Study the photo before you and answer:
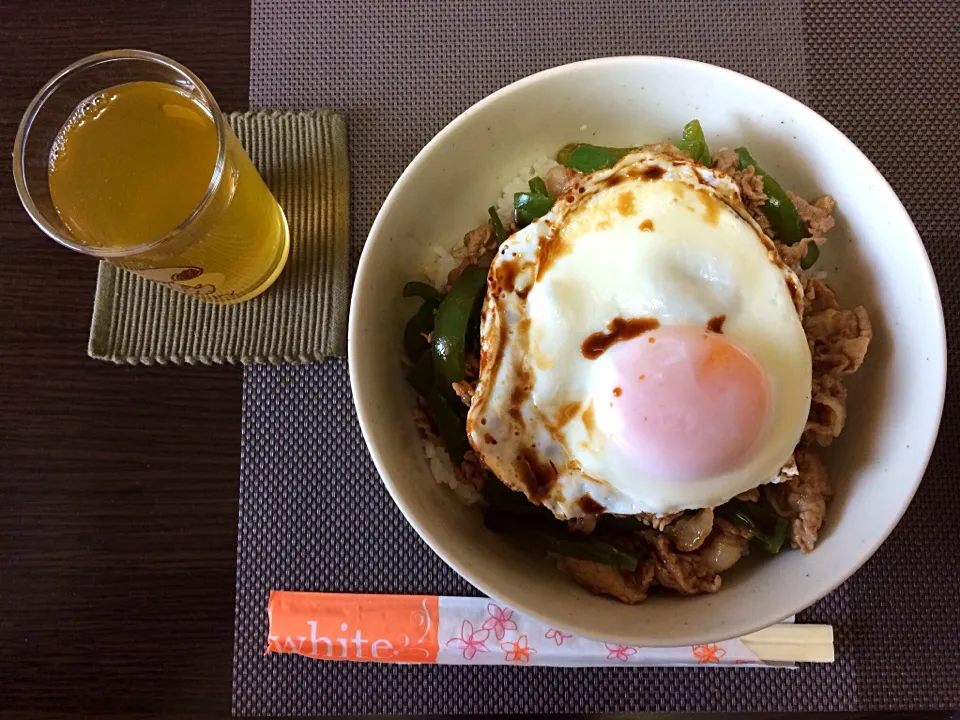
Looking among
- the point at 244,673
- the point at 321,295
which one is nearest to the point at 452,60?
the point at 321,295

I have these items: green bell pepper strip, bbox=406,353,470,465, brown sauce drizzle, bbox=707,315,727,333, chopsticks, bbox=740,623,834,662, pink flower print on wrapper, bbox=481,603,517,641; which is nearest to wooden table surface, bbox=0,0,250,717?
green bell pepper strip, bbox=406,353,470,465

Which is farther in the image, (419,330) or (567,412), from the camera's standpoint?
(419,330)

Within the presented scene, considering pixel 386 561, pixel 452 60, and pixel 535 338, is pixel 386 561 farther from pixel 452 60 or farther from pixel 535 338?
pixel 452 60

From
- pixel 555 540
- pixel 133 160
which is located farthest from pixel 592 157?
pixel 133 160

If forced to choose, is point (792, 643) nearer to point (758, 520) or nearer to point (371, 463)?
point (758, 520)

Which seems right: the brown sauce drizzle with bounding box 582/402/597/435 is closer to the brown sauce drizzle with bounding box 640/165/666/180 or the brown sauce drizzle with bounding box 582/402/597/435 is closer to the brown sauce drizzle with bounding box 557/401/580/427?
the brown sauce drizzle with bounding box 557/401/580/427

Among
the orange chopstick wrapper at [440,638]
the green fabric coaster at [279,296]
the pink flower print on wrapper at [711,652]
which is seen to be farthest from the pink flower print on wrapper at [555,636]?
the green fabric coaster at [279,296]
